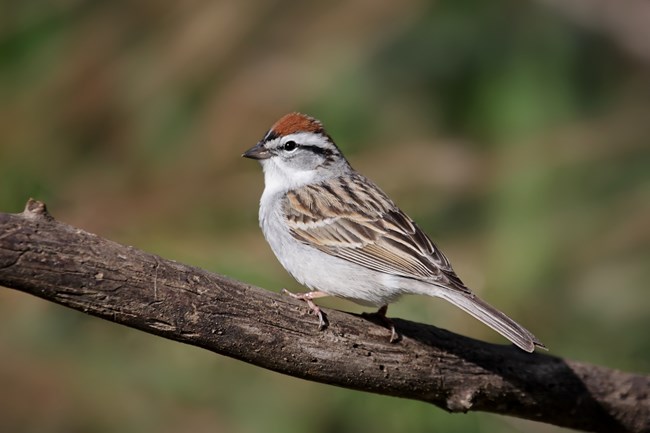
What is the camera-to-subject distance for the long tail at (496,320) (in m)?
3.59

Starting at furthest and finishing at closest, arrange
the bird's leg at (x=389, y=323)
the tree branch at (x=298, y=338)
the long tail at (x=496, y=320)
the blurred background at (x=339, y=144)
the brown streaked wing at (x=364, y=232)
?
the blurred background at (x=339, y=144) → the brown streaked wing at (x=364, y=232) → the bird's leg at (x=389, y=323) → the long tail at (x=496, y=320) → the tree branch at (x=298, y=338)

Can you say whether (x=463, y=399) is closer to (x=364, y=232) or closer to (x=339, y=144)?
(x=364, y=232)

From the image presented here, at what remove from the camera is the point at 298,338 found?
3.52 meters

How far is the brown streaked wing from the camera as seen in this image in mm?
4016

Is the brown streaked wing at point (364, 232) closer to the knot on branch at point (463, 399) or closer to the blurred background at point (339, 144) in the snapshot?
the knot on branch at point (463, 399)

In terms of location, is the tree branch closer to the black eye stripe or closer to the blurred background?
the blurred background

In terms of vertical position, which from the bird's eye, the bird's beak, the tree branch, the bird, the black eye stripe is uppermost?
the black eye stripe

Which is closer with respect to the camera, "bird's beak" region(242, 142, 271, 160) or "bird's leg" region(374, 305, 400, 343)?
"bird's leg" region(374, 305, 400, 343)

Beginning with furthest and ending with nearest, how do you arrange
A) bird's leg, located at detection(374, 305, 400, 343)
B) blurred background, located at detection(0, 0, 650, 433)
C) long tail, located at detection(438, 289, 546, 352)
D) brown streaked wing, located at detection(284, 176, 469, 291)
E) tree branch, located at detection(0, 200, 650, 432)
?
blurred background, located at detection(0, 0, 650, 433) < brown streaked wing, located at detection(284, 176, 469, 291) < bird's leg, located at detection(374, 305, 400, 343) < long tail, located at detection(438, 289, 546, 352) < tree branch, located at detection(0, 200, 650, 432)

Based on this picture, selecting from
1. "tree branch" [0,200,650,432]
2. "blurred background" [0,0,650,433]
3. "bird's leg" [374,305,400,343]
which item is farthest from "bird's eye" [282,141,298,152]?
"tree branch" [0,200,650,432]

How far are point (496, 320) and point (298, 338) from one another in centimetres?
74

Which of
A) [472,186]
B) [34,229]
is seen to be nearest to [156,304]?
[34,229]

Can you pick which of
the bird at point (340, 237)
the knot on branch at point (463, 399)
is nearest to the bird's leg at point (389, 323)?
the bird at point (340, 237)

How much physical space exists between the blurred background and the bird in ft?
1.96
